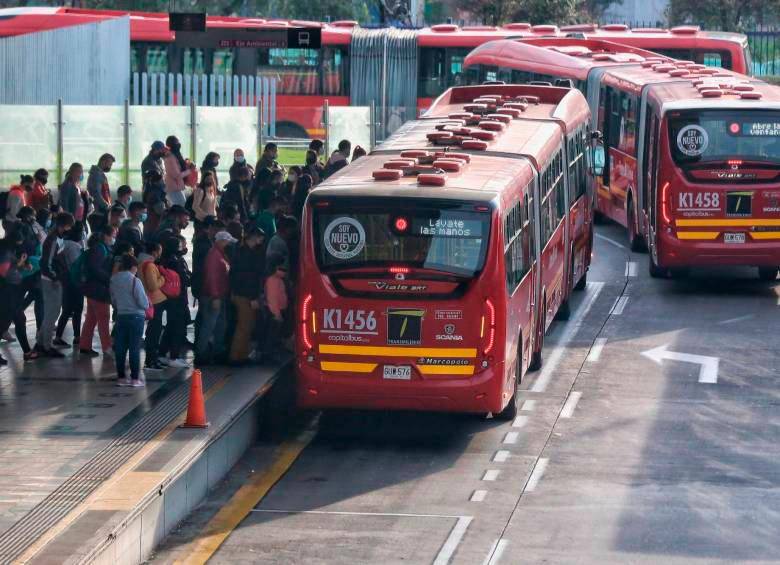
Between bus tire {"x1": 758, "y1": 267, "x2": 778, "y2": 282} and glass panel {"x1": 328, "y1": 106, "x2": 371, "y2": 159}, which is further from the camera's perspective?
glass panel {"x1": 328, "y1": 106, "x2": 371, "y2": 159}

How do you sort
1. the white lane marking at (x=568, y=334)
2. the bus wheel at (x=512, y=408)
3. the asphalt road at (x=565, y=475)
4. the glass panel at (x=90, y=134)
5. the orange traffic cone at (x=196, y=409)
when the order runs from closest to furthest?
the asphalt road at (x=565, y=475)
the orange traffic cone at (x=196, y=409)
the bus wheel at (x=512, y=408)
the white lane marking at (x=568, y=334)
the glass panel at (x=90, y=134)

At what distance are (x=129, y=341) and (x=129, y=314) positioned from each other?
300 mm

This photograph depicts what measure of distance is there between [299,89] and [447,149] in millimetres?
32219

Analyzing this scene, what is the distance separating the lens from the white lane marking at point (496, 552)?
39.4ft

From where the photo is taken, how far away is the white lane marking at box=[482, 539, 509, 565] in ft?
39.4

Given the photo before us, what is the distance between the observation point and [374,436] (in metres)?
15.9

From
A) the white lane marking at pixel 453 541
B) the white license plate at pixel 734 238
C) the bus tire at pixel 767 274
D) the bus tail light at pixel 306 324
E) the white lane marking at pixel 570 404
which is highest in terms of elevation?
the bus tail light at pixel 306 324

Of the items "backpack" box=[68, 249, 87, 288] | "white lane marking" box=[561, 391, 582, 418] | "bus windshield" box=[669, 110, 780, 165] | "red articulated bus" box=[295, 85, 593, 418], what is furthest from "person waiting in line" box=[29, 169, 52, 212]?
"bus windshield" box=[669, 110, 780, 165]

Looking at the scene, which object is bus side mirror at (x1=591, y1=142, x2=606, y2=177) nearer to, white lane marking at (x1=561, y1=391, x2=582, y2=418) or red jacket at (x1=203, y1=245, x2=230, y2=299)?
white lane marking at (x1=561, y1=391, x2=582, y2=418)

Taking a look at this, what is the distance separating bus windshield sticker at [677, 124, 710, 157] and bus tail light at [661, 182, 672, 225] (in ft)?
1.82

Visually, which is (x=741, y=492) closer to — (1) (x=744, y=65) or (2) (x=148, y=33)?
(1) (x=744, y=65)

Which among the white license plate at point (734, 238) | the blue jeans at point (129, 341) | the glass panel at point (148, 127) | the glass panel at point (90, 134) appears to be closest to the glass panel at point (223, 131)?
the glass panel at point (148, 127)

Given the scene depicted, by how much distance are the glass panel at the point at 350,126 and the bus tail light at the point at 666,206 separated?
1470cm

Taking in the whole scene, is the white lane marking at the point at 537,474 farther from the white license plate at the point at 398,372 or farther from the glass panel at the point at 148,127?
the glass panel at the point at 148,127
